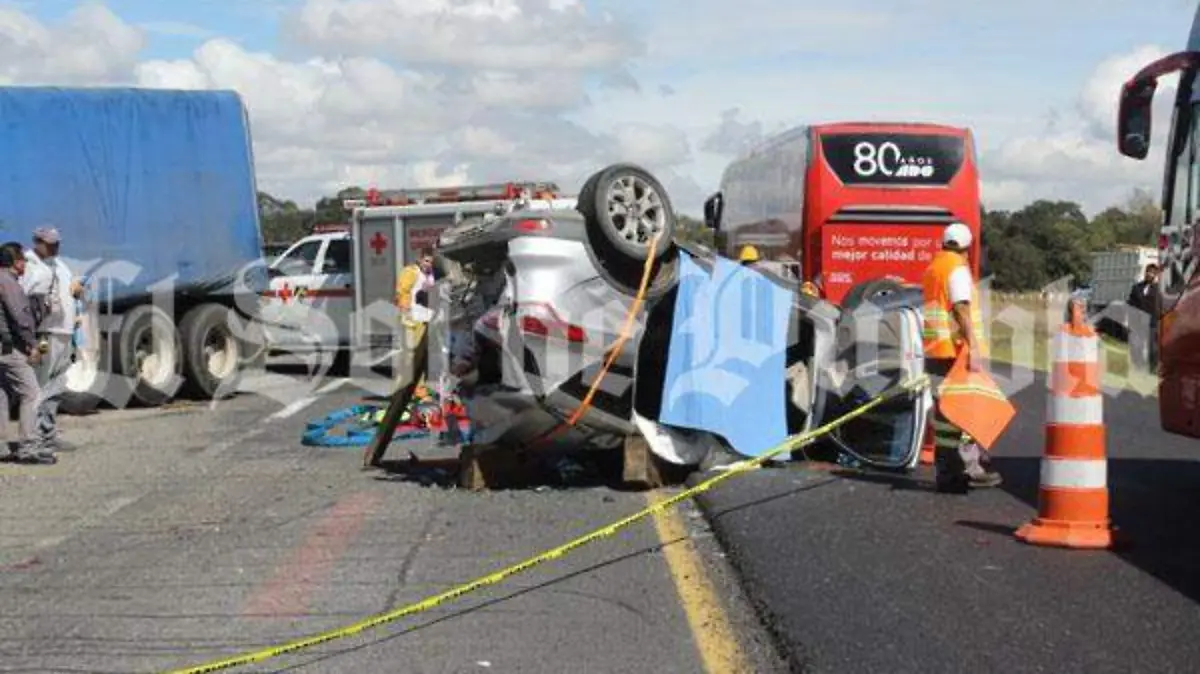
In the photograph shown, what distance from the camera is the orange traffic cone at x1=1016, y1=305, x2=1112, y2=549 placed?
657 cm

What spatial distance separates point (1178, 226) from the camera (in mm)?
9664

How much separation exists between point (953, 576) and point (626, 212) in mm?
3691

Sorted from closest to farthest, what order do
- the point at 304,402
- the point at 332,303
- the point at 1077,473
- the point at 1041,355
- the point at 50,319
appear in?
the point at 1077,473 → the point at 50,319 → the point at 304,402 → the point at 332,303 → the point at 1041,355

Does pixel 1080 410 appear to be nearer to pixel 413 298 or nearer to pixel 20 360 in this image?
pixel 20 360

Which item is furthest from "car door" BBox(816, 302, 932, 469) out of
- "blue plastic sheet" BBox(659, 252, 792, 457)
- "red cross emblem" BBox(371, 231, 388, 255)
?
"red cross emblem" BBox(371, 231, 388, 255)

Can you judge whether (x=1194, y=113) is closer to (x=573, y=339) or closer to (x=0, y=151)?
(x=573, y=339)

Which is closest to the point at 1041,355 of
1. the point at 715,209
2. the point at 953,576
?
the point at 715,209

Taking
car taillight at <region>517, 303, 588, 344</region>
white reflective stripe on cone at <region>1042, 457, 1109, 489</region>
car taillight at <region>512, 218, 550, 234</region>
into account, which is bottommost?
white reflective stripe on cone at <region>1042, 457, 1109, 489</region>

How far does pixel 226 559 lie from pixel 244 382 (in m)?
11.7

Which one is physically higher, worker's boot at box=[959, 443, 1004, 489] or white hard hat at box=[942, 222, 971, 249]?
white hard hat at box=[942, 222, 971, 249]

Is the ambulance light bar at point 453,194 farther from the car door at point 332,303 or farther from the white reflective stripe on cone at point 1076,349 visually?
the white reflective stripe on cone at point 1076,349

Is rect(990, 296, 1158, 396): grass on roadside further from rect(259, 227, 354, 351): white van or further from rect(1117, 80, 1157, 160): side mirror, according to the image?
rect(259, 227, 354, 351): white van

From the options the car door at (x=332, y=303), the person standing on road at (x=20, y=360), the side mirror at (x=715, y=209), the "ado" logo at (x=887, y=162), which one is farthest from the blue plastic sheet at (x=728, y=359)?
the side mirror at (x=715, y=209)

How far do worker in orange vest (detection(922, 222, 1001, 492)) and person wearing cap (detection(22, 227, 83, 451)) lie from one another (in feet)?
23.6
